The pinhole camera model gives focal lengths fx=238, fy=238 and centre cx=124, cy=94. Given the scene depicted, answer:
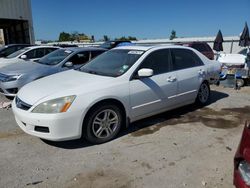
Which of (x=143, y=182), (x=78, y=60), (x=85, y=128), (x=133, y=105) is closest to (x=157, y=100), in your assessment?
(x=133, y=105)

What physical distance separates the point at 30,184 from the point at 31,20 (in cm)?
2039

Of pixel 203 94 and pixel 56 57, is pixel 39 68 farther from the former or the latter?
pixel 203 94

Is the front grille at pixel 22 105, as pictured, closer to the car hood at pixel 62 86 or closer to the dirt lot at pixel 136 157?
the car hood at pixel 62 86

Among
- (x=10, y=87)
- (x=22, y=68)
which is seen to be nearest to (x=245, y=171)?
(x=10, y=87)

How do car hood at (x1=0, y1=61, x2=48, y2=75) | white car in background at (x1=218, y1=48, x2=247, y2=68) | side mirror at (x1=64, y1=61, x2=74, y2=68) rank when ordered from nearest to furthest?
1. car hood at (x1=0, y1=61, x2=48, y2=75)
2. side mirror at (x1=64, y1=61, x2=74, y2=68)
3. white car in background at (x1=218, y1=48, x2=247, y2=68)

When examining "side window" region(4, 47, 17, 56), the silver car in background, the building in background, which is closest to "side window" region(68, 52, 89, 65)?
the silver car in background

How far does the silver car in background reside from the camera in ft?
20.0

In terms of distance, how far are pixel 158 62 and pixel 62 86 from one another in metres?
1.91

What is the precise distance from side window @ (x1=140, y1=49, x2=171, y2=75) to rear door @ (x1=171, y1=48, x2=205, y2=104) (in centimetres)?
18

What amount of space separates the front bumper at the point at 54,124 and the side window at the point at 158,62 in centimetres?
159

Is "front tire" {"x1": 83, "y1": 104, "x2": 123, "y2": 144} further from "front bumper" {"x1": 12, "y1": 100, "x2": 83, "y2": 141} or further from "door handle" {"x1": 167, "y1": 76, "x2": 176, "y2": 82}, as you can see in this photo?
"door handle" {"x1": 167, "y1": 76, "x2": 176, "y2": 82}

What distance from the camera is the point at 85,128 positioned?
11.9 feet

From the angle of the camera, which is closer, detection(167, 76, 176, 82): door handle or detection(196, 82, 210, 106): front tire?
detection(167, 76, 176, 82): door handle

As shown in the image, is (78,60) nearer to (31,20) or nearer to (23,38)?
(31,20)
